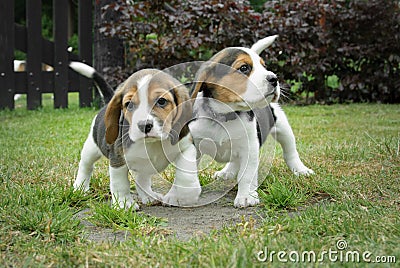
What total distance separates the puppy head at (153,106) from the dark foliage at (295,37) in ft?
19.9

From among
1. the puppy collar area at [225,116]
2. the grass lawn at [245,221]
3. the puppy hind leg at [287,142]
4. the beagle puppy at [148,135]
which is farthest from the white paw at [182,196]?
the puppy hind leg at [287,142]

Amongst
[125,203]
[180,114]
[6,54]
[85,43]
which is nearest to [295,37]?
[85,43]

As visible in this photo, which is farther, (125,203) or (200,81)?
(200,81)

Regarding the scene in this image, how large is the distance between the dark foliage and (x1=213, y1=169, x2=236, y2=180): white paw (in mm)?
5307

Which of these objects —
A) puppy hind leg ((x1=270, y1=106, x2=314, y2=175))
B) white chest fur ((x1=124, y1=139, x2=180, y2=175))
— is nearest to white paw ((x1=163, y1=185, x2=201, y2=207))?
white chest fur ((x1=124, y1=139, x2=180, y2=175))

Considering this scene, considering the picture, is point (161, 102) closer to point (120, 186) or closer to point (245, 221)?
point (120, 186)

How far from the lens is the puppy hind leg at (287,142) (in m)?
4.30

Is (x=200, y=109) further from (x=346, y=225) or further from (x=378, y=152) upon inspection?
(x=378, y=152)

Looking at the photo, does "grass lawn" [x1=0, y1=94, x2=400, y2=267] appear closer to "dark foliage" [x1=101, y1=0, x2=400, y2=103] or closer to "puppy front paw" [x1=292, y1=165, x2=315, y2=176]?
"puppy front paw" [x1=292, y1=165, x2=315, y2=176]

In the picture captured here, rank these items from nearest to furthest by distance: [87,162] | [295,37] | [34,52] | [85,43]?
[87,162] < [34,52] < [85,43] < [295,37]

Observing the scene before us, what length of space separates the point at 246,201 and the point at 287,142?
103 centimetres

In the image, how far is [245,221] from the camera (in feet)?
9.91

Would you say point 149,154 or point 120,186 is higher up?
point 149,154

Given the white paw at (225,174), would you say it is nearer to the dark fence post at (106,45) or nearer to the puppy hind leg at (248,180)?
the puppy hind leg at (248,180)
